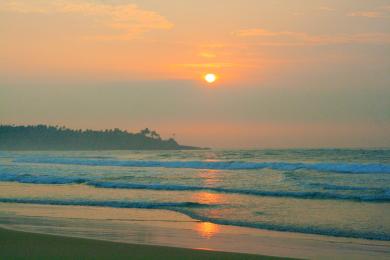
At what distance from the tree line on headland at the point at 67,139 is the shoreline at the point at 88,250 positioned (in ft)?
381

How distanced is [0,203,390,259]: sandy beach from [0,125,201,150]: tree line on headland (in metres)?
112

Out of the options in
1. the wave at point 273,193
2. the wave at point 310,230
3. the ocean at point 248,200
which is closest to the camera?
the wave at point 310,230

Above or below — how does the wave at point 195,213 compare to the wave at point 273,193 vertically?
below

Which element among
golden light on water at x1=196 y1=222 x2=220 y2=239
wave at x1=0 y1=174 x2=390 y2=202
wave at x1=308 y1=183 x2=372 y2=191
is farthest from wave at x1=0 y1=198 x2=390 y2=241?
wave at x1=308 y1=183 x2=372 y2=191

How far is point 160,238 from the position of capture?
11.6m

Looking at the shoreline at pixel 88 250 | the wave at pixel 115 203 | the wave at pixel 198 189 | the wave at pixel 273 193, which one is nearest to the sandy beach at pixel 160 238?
the shoreline at pixel 88 250

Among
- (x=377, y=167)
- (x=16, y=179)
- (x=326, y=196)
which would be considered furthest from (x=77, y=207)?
(x=377, y=167)

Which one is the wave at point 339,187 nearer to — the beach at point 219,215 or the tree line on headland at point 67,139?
the beach at point 219,215

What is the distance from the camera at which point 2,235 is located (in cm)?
1144

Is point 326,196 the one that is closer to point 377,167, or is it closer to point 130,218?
point 130,218

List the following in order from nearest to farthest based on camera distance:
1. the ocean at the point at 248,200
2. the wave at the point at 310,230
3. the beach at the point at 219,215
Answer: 1. the beach at the point at 219,215
2. the wave at the point at 310,230
3. the ocean at the point at 248,200

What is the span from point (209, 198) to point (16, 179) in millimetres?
13131

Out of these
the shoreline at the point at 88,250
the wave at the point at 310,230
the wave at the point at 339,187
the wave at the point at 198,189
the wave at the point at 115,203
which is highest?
the wave at the point at 339,187

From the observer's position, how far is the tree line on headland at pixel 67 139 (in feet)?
419
